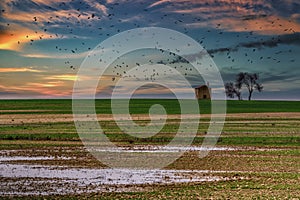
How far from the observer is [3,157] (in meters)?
37.0

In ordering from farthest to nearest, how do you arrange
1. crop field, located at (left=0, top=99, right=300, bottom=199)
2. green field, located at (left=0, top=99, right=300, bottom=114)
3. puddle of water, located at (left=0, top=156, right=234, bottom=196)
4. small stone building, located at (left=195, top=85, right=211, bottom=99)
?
small stone building, located at (left=195, top=85, right=211, bottom=99)
green field, located at (left=0, top=99, right=300, bottom=114)
puddle of water, located at (left=0, top=156, right=234, bottom=196)
crop field, located at (left=0, top=99, right=300, bottom=199)

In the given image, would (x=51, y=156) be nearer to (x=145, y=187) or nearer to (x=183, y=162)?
(x=183, y=162)

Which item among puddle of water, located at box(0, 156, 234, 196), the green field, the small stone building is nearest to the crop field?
puddle of water, located at box(0, 156, 234, 196)

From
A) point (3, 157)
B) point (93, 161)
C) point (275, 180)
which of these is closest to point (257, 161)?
point (275, 180)

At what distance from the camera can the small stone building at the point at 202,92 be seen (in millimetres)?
169625

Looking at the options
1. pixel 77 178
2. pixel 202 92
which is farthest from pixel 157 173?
pixel 202 92

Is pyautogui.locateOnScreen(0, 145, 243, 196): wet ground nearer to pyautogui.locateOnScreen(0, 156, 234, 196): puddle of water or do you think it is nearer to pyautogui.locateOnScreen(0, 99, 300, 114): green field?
pyautogui.locateOnScreen(0, 156, 234, 196): puddle of water

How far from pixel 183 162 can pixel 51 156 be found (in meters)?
9.60

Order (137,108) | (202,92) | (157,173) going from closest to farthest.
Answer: (157,173) → (137,108) → (202,92)

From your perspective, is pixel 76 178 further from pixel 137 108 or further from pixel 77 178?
pixel 137 108

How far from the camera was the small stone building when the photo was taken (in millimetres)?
169625

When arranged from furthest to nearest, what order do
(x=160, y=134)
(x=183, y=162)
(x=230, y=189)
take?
1. (x=160, y=134)
2. (x=183, y=162)
3. (x=230, y=189)

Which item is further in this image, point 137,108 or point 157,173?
point 137,108

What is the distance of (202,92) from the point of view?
560 ft
